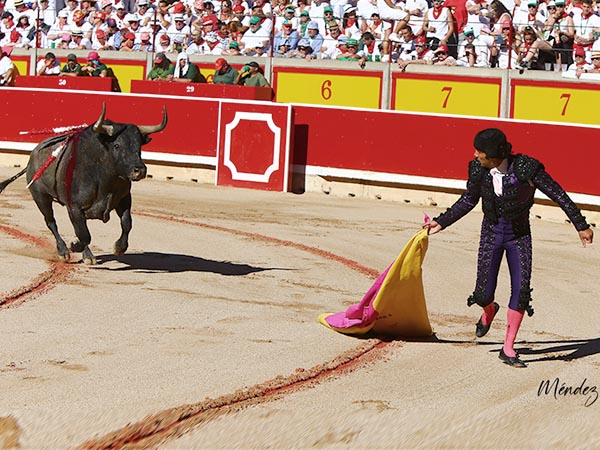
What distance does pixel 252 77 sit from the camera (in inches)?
714

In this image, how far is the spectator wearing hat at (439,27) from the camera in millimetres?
17516

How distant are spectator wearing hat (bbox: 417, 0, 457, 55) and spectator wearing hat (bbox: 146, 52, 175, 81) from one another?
3847mm

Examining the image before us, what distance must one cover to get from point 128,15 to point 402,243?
9.99 m

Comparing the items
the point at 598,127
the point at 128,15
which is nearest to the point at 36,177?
the point at 598,127

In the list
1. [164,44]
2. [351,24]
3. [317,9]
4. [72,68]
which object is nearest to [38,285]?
[351,24]

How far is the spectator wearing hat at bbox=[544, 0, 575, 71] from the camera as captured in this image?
54.6 feet

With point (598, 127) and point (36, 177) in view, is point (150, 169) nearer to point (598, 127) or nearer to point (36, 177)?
point (598, 127)

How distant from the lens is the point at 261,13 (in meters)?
19.3

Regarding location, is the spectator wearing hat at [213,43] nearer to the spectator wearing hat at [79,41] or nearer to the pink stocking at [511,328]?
the spectator wearing hat at [79,41]

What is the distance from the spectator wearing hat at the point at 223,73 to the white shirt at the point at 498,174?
11454mm

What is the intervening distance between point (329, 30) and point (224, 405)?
13.3m

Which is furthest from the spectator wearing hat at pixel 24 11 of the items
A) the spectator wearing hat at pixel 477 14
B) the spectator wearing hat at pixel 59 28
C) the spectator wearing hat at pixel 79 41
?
the spectator wearing hat at pixel 477 14

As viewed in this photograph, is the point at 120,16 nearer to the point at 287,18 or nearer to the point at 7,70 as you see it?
the point at 7,70

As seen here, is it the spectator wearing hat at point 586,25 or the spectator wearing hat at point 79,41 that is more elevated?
the spectator wearing hat at point 586,25
